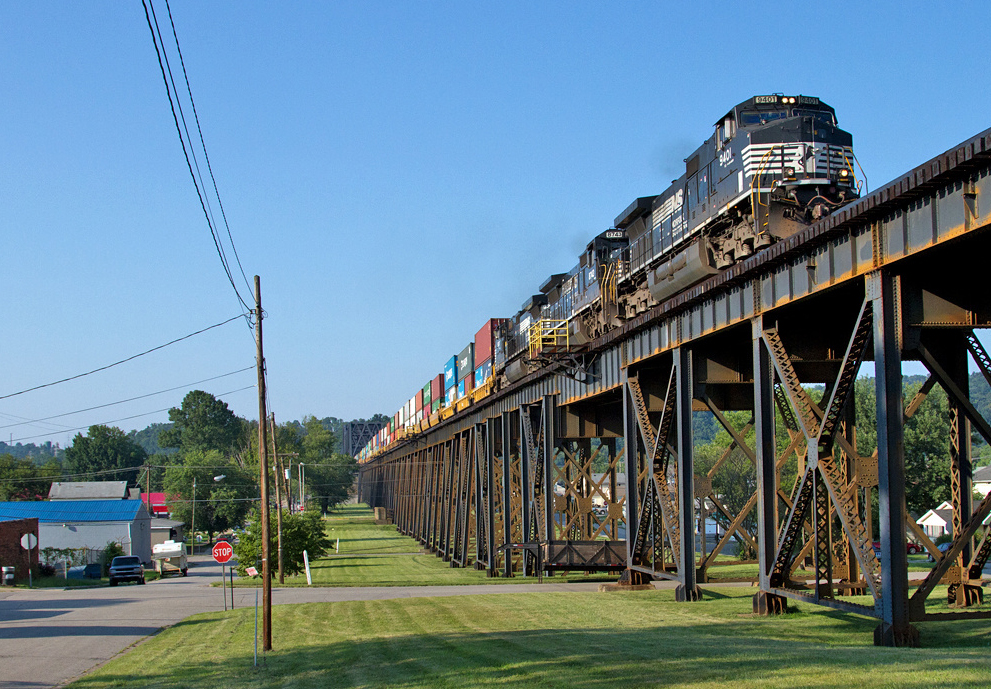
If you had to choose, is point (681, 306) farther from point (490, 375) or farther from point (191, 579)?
point (191, 579)

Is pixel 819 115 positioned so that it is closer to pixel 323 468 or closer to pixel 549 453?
pixel 549 453

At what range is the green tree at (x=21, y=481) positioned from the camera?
125 m

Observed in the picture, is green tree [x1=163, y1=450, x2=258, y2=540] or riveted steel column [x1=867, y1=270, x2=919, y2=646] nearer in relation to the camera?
riveted steel column [x1=867, y1=270, x2=919, y2=646]

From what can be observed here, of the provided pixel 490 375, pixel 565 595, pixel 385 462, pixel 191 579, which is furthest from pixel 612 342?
pixel 385 462

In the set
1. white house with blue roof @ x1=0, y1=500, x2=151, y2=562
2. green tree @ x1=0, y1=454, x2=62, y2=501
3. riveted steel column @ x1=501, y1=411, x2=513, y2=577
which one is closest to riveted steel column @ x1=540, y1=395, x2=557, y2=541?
riveted steel column @ x1=501, y1=411, x2=513, y2=577

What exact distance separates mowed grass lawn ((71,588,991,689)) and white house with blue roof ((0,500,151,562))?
44728 millimetres

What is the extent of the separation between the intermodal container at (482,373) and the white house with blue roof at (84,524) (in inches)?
1243

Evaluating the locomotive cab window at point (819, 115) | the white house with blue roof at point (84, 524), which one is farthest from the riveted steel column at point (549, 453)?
the white house with blue roof at point (84, 524)

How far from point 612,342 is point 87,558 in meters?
51.2

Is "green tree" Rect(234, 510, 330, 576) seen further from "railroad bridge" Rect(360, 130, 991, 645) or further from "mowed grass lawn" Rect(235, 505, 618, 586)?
"railroad bridge" Rect(360, 130, 991, 645)

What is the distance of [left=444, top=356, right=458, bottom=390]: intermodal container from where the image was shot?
2371 inches

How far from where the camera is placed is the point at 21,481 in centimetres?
12744

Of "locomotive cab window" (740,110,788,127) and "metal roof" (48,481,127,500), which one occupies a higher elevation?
"locomotive cab window" (740,110,788,127)

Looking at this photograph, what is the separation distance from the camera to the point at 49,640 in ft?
76.0
